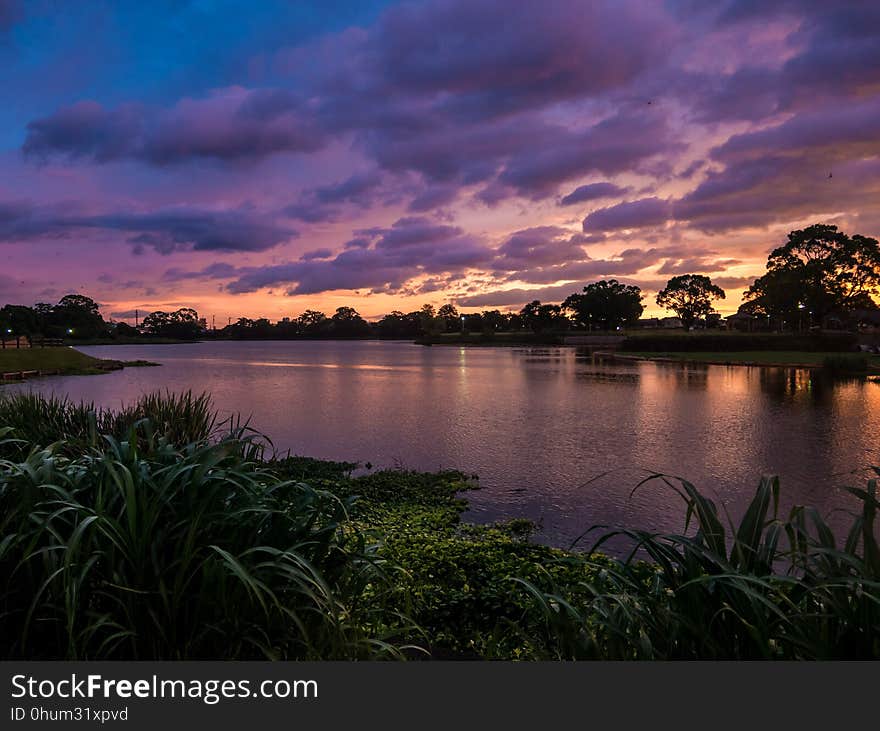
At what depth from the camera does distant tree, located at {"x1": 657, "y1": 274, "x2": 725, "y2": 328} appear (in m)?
147

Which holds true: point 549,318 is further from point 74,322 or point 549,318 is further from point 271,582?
point 271,582

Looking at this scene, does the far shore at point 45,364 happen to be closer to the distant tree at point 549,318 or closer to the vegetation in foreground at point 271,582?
the vegetation in foreground at point 271,582

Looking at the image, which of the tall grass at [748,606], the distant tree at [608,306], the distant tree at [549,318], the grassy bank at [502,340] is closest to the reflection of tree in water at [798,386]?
the tall grass at [748,606]

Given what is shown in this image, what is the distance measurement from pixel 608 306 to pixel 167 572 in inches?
6851

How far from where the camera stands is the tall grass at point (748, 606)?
118 inches

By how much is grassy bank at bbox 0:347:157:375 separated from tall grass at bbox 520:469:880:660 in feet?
182

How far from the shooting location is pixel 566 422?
2202 centimetres

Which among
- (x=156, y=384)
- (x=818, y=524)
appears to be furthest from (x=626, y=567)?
(x=156, y=384)

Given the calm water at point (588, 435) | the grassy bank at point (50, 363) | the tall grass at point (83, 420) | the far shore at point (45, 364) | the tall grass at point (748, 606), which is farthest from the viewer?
the grassy bank at point (50, 363)

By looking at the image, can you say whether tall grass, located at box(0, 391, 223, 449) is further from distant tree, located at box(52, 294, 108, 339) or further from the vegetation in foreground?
distant tree, located at box(52, 294, 108, 339)

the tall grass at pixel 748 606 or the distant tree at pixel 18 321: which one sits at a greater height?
the distant tree at pixel 18 321

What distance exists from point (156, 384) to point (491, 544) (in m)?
41.6

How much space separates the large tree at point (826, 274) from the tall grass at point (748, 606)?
268ft

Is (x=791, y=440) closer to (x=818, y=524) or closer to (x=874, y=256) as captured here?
(x=818, y=524)
